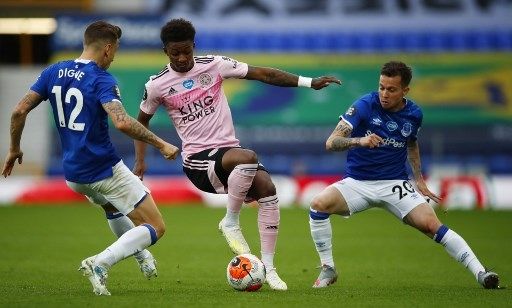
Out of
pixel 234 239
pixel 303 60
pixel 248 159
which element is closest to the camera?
pixel 248 159

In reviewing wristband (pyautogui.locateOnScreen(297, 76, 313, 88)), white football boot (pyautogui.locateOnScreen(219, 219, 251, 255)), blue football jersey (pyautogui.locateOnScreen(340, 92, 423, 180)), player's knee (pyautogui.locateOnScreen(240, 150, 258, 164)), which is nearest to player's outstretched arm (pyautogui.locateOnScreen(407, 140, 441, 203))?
blue football jersey (pyautogui.locateOnScreen(340, 92, 423, 180))

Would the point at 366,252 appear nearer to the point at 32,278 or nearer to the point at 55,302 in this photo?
the point at 32,278

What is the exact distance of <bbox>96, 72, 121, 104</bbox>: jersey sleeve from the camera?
344 inches

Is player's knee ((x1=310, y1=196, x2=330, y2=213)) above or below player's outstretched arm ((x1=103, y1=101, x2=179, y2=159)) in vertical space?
below

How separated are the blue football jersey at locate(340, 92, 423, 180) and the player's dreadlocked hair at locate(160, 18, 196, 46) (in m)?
1.66

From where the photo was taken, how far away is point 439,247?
49.5 ft

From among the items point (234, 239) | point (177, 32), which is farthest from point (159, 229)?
point (177, 32)

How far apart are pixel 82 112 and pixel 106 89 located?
0.91 ft

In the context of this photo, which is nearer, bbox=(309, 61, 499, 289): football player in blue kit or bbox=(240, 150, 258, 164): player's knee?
bbox=(240, 150, 258, 164): player's knee

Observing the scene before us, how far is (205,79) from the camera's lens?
9.84 m

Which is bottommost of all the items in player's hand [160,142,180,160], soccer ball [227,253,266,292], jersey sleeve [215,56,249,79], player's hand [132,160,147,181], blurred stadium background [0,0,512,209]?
blurred stadium background [0,0,512,209]

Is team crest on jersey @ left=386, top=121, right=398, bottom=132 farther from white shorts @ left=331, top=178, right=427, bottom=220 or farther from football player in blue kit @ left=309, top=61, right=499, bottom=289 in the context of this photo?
white shorts @ left=331, top=178, right=427, bottom=220

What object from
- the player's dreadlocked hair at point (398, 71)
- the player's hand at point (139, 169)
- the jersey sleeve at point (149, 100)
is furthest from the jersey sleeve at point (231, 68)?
the player's dreadlocked hair at point (398, 71)

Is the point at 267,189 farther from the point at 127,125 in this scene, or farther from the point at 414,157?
the point at 127,125
